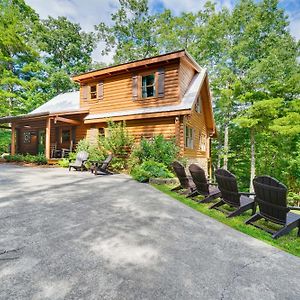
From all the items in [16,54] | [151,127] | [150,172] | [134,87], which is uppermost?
[16,54]

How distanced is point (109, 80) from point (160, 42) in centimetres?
1281

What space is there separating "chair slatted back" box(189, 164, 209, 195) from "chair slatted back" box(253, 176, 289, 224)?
1.58 meters

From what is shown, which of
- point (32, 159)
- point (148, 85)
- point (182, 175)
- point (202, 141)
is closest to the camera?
point (182, 175)

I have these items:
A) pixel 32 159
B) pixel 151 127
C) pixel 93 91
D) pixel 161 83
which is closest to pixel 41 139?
pixel 32 159

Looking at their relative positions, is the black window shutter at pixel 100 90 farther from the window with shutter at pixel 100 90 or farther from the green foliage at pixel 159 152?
the green foliage at pixel 159 152

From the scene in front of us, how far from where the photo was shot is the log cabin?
464 inches

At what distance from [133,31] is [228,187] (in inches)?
1078

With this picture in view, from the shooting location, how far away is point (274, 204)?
371 cm

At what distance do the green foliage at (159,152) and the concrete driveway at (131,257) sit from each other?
537cm

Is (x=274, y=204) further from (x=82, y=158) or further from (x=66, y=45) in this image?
(x=66, y=45)

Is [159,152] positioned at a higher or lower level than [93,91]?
lower

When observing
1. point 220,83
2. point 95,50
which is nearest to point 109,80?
point 220,83

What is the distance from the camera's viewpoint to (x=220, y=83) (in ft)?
67.3

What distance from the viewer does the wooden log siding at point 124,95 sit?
39.3 ft
